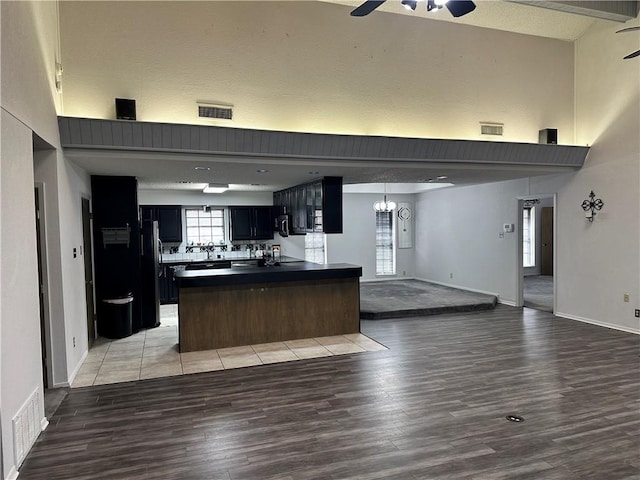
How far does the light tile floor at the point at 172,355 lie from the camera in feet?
15.0

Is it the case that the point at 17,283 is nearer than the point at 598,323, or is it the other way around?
the point at 17,283

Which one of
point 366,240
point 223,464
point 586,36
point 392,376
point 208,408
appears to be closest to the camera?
point 223,464

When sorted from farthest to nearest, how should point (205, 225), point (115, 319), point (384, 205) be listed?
point (384, 205)
point (205, 225)
point (115, 319)

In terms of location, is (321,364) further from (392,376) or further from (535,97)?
(535,97)

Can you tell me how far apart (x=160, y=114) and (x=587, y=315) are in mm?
6736

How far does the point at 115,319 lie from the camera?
19.2ft

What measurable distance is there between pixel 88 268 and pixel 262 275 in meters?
2.26

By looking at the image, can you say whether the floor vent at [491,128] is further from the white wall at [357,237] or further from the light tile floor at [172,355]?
the white wall at [357,237]

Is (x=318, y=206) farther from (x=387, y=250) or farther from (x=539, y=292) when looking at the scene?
(x=539, y=292)

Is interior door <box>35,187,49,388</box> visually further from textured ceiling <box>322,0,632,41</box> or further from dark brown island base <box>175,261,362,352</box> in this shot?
textured ceiling <box>322,0,632,41</box>

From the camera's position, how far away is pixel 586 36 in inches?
258

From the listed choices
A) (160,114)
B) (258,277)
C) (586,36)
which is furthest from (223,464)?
(586,36)

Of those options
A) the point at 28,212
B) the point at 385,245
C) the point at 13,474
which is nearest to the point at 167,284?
the point at 385,245

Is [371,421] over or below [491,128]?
below
